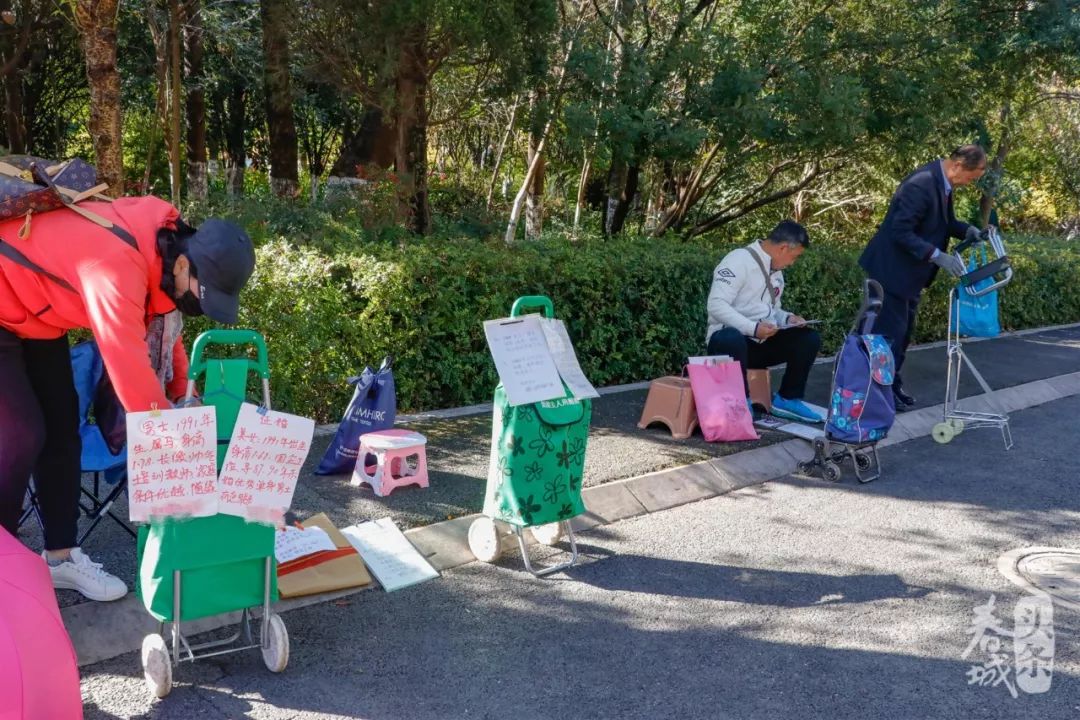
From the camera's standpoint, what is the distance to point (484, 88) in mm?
11289

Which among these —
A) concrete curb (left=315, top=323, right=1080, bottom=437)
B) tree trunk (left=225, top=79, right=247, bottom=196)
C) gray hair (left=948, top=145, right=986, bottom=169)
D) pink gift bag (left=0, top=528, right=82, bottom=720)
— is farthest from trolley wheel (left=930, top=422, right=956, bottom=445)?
tree trunk (left=225, top=79, right=247, bottom=196)

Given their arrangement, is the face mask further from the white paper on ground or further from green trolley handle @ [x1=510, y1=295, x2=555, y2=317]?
the white paper on ground

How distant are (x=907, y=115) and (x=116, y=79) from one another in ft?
27.8

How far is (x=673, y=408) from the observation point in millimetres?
7176

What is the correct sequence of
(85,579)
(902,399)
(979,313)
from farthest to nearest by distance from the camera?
(902,399) → (979,313) → (85,579)

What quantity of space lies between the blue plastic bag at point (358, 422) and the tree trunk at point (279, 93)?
609cm

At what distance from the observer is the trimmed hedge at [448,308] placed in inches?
266

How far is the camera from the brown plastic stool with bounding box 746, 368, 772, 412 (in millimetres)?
7844

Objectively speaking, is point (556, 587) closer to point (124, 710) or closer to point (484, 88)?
point (124, 710)

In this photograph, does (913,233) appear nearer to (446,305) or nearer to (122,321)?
(446,305)

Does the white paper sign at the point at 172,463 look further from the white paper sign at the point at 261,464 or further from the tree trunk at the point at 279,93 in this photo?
the tree trunk at the point at 279,93

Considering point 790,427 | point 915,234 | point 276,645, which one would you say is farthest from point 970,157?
point 276,645

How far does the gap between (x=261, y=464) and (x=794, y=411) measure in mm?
5296

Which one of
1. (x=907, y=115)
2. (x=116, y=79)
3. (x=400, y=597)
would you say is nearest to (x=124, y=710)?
(x=400, y=597)
